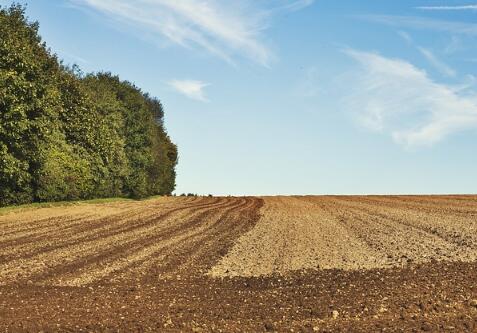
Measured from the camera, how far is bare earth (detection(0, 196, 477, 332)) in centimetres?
1162

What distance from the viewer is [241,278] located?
16312 millimetres

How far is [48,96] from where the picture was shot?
42.2 m

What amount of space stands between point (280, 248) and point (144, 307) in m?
9.73

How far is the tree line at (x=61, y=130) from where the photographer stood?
38.9 metres

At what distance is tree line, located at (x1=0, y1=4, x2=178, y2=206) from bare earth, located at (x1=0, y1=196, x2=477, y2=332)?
11.5 m

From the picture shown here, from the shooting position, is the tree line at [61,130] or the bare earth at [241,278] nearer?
the bare earth at [241,278]

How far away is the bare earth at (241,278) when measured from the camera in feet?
38.1

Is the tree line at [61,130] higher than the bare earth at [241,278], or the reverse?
the tree line at [61,130]

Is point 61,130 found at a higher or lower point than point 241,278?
higher

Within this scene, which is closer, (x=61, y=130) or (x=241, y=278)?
(x=241, y=278)

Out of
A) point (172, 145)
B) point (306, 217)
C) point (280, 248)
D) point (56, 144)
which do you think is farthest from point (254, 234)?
point (172, 145)

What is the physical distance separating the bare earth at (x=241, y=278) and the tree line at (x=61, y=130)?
1148 cm

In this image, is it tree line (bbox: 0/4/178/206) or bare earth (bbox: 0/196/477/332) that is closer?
bare earth (bbox: 0/196/477/332)

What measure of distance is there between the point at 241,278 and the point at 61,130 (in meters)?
39.2
